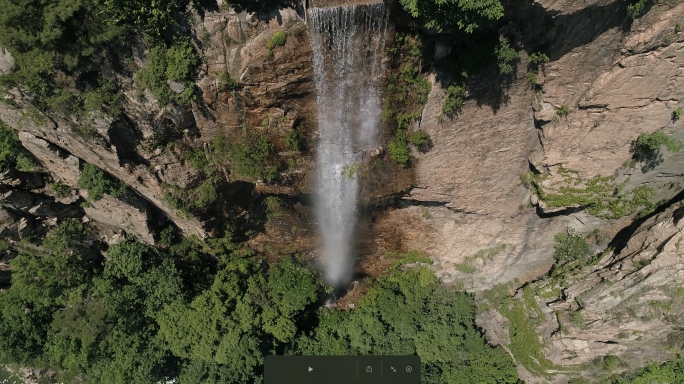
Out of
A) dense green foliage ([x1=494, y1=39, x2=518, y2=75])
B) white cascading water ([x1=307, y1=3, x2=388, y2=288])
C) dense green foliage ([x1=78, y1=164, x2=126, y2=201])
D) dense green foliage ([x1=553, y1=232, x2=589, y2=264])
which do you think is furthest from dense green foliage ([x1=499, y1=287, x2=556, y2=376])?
dense green foliage ([x1=78, y1=164, x2=126, y2=201])

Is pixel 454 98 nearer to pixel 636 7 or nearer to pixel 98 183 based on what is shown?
pixel 636 7

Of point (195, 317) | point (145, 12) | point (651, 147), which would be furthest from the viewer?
point (195, 317)

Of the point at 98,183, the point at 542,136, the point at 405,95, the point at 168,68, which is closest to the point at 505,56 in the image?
the point at 405,95

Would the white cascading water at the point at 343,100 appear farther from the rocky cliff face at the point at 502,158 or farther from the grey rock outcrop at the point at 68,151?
the grey rock outcrop at the point at 68,151

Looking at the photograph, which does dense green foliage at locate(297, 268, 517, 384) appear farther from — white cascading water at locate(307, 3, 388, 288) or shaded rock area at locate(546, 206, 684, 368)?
shaded rock area at locate(546, 206, 684, 368)

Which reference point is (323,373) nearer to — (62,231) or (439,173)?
(439,173)

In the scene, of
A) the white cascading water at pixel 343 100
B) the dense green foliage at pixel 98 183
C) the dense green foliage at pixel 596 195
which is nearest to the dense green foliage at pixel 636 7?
the dense green foliage at pixel 596 195
